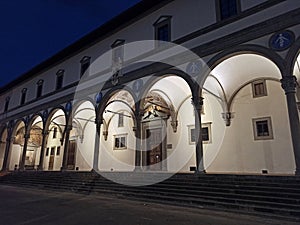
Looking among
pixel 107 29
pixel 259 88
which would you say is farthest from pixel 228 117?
pixel 107 29

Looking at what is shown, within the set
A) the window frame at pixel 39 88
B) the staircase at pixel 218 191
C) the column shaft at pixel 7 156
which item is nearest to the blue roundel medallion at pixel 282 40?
the staircase at pixel 218 191

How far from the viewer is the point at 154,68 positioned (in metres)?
11.4

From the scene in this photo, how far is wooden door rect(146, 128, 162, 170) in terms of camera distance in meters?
14.1

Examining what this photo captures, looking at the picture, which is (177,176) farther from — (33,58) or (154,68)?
(33,58)

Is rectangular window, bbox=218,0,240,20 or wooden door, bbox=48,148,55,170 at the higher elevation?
rectangular window, bbox=218,0,240,20

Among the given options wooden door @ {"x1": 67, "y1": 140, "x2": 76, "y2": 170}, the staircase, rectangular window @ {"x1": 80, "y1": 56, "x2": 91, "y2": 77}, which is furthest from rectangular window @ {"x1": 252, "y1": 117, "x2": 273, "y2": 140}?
wooden door @ {"x1": 67, "y1": 140, "x2": 76, "y2": 170}

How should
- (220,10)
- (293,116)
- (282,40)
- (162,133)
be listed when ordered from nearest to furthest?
1. (293,116)
2. (282,40)
3. (220,10)
4. (162,133)

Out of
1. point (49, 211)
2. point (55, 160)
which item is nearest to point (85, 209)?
point (49, 211)

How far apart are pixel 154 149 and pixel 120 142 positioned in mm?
3402

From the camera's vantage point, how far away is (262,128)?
436 inches

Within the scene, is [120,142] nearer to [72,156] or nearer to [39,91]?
[72,156]

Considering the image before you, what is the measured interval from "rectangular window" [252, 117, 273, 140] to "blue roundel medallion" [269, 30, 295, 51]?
4.35 meters

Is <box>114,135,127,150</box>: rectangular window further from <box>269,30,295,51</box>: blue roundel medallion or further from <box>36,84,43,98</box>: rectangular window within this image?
<box>269,30,295,51</box>: blue roundel medallion

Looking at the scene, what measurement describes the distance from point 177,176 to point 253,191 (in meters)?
2.92
